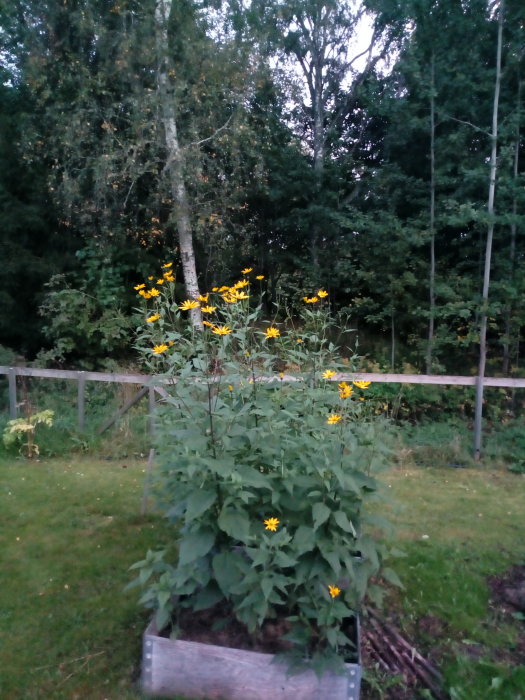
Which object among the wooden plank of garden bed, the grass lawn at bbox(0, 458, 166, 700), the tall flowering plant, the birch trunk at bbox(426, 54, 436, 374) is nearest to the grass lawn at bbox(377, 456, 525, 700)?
the tall flowering plant

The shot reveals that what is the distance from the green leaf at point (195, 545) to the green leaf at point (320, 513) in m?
0.44

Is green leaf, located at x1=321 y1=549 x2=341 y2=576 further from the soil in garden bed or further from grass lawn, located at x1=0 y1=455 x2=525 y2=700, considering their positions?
grass lawn, located at x1=0 y1=455 x2=525 y2=700

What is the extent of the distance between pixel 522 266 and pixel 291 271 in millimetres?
4639

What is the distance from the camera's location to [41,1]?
29.6 feet

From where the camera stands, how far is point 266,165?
35.8ft

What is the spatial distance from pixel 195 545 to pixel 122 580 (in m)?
1.40

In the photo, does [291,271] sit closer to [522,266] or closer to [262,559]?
[522,266]

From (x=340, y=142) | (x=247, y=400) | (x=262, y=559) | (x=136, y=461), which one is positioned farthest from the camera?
(x=340, y=142)

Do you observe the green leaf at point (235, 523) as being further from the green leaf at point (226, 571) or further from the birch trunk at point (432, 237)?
the birch trunk at point (432, 237)

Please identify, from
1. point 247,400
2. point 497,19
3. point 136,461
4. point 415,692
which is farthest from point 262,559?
point 497,19

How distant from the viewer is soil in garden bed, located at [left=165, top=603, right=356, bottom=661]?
2.47 metres

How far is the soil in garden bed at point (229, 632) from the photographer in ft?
8.11

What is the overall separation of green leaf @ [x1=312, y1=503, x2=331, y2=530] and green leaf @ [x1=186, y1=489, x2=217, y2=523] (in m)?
0.41

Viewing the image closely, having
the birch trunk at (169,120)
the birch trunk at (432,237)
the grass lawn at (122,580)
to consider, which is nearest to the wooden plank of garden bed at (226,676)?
the grass lawn at (122,580)
